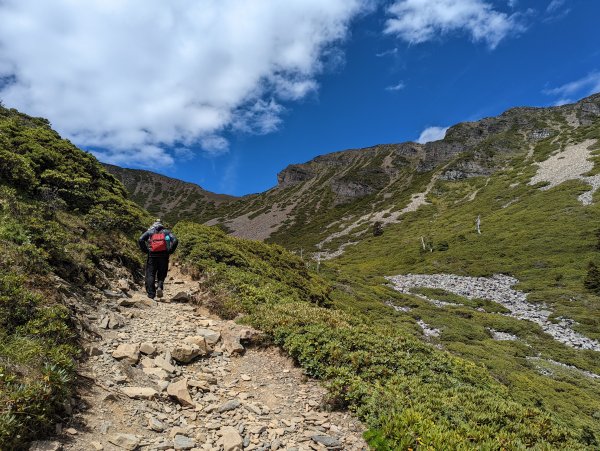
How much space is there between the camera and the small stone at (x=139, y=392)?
249 inches

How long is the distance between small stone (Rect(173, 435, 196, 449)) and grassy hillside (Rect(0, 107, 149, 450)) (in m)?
1.75

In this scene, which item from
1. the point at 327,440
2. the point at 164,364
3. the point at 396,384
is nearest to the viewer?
the point at 327,440

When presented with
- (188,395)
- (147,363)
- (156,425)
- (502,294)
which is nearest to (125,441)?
(156,425)

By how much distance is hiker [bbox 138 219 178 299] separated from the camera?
40.3 ft

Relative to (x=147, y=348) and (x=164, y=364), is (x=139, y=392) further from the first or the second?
(x=147, y=348)

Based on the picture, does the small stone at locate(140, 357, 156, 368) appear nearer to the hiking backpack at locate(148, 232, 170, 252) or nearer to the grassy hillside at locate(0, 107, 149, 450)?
the grassy hillside at locate(0, 107, 149, 450)

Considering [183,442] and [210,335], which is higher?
[210,335]

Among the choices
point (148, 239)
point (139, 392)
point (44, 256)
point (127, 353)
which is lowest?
point (139, 392)

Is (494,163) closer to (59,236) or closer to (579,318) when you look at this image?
(579,318)

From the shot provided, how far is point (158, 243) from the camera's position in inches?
488

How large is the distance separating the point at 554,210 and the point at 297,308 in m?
78.6

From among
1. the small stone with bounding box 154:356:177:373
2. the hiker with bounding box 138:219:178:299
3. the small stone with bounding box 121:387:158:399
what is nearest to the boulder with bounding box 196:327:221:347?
the small stone with bounding box 154:356:177:373

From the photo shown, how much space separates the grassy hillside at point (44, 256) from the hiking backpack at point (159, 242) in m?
1.82

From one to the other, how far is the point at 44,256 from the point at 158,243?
3.86 m
